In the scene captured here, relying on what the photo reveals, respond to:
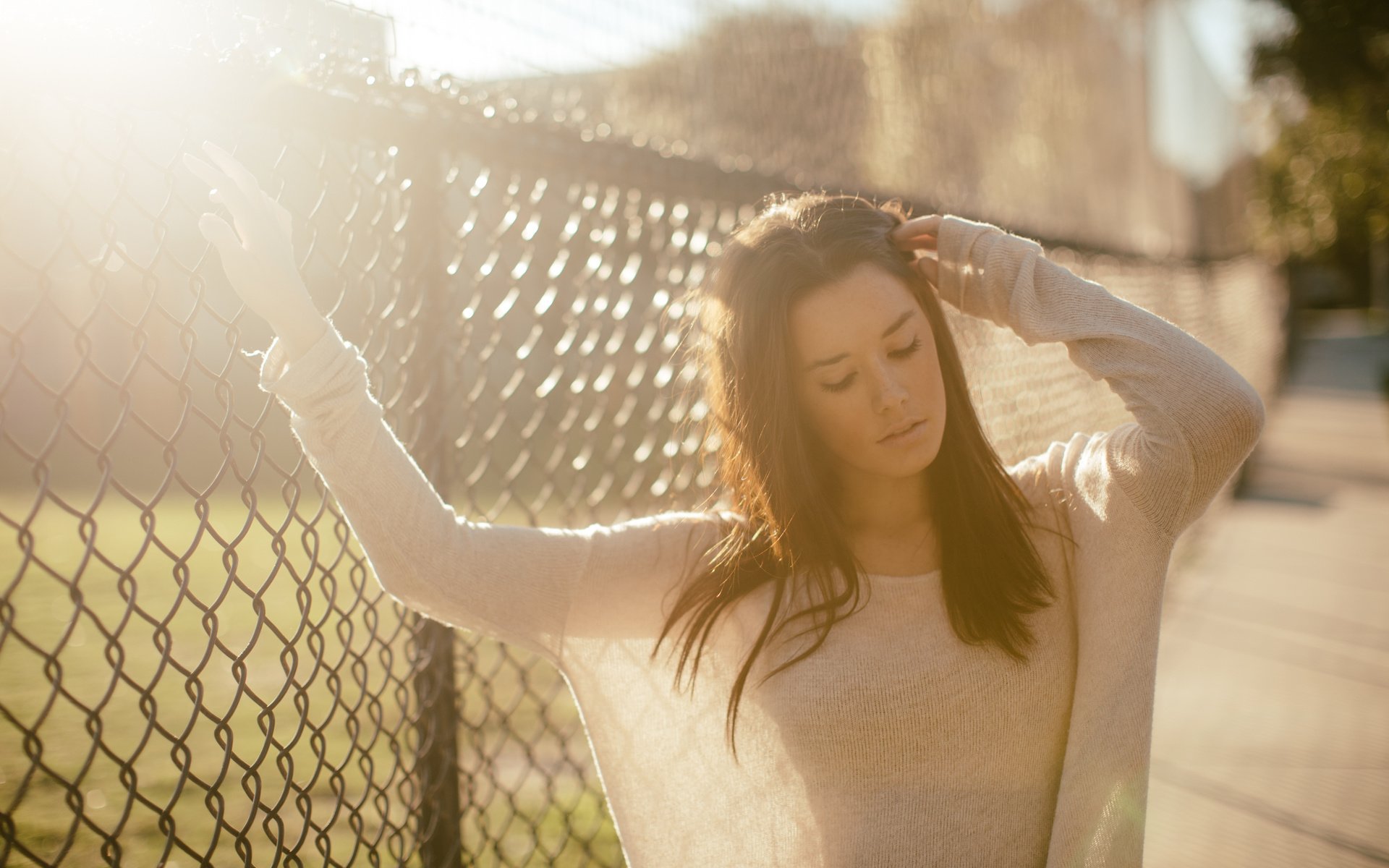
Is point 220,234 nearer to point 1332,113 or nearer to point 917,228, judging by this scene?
point 917,228

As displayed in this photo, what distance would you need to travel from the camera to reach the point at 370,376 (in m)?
2.03

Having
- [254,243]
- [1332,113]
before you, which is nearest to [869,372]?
[254,243]

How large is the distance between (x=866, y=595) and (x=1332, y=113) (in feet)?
39.2

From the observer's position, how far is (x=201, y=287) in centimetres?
157

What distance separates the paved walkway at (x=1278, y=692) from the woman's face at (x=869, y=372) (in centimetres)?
212

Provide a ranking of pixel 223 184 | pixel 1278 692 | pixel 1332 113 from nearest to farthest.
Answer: pixel 223 184, pixel 1278 692, pixel 1332 113

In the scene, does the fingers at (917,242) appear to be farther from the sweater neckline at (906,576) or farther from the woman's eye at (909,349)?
the sweater neckline at (906,576)

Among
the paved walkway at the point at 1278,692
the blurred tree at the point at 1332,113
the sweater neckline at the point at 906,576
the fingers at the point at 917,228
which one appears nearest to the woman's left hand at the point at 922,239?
the fingers at the point at 917,228

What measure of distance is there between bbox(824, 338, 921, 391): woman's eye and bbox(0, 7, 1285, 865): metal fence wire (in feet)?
1.44

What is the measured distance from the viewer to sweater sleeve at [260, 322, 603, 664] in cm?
162

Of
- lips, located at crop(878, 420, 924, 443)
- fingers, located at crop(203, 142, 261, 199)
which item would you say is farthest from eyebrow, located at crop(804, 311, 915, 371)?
fingers, located at crop(203, 142, 261, 199)

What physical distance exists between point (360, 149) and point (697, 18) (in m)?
1.59

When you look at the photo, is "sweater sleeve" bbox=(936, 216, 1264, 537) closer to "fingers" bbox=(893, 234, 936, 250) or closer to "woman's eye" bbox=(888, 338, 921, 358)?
"fingers" bbox=(893, 234, 936, 250)

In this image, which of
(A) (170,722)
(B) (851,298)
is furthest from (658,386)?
(A) (170,722)
